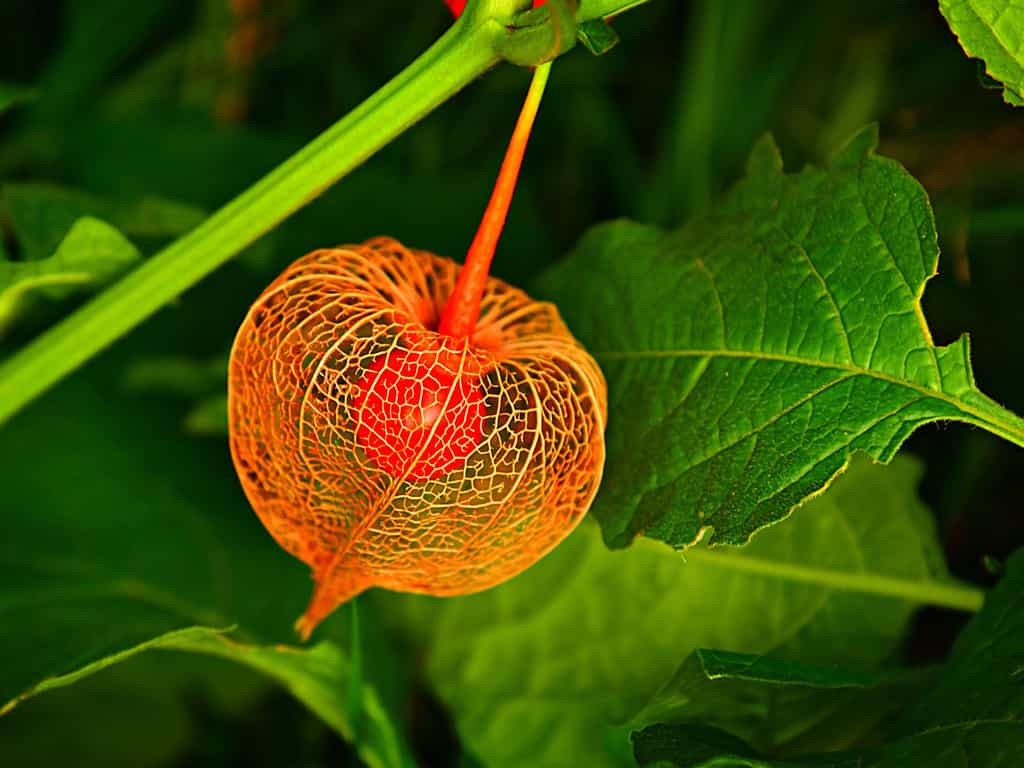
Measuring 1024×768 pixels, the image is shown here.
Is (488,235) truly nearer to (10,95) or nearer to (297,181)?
(297,181)

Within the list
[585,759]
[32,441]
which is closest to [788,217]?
[585,759]

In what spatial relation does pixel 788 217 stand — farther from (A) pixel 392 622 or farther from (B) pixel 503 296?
(A) pixel 392 622

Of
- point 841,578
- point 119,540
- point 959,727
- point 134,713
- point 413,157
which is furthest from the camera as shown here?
point 413,157

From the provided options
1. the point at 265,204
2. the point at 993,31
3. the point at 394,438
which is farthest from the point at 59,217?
the point at 993,31

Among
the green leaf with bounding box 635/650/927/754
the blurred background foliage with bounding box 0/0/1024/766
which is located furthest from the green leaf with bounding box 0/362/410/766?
the green leaf with bounding box 635/650/927/754

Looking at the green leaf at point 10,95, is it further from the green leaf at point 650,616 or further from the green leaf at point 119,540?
the green leaf at point 650,616

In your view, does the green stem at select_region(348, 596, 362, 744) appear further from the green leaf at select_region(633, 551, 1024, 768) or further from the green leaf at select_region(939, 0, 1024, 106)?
the green leaf at select_region(939, 0, 1024, 106)

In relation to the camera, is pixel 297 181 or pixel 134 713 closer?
pixel 297 181
